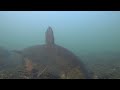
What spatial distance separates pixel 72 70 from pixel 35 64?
20.2 inches

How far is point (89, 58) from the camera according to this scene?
3.95 meters

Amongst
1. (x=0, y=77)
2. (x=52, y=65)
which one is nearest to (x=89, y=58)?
(x=52, y=65)

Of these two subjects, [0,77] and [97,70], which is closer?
[0,77]

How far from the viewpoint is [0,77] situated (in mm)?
3350
